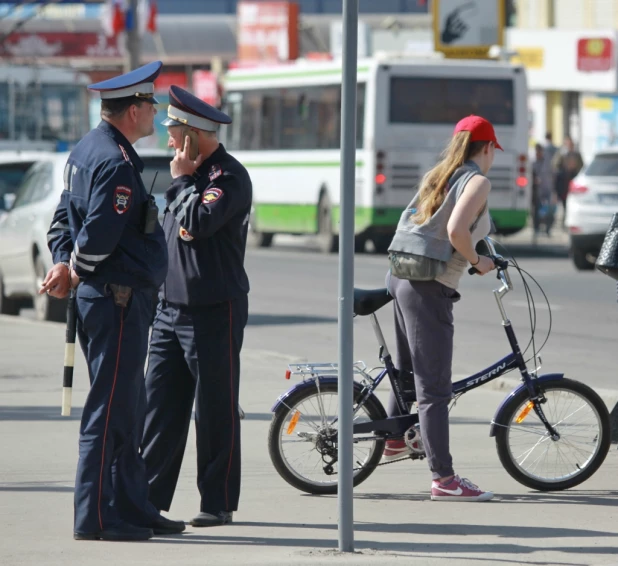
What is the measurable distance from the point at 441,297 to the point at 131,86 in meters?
1.81

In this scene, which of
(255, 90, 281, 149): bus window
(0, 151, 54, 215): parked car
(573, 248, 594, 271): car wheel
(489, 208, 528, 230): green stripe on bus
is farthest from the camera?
(255, 90, 281, 149): bus window

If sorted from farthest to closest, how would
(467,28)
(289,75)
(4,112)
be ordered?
(467,28) < (289,75) < (4,112)

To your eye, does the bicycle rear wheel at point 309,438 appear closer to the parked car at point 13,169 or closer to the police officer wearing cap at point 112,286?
the police officer wearing cap at point 112,286

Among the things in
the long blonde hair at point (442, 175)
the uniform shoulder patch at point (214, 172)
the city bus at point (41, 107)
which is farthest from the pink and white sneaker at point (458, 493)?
the city bus at point (41, 107)

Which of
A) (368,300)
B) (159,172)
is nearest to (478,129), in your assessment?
(368,300)

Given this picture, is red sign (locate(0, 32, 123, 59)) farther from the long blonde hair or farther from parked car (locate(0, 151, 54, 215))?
the long blonde hair

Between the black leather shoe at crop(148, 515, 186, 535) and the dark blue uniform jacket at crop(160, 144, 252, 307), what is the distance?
88 cm

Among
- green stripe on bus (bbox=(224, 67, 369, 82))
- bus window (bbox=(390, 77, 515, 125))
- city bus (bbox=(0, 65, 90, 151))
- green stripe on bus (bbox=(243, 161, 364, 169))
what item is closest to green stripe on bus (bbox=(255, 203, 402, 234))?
green stripe on bus (bbox=(243, 161, 364, 169))

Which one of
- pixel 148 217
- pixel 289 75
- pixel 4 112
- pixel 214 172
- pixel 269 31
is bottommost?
pixel 4 112

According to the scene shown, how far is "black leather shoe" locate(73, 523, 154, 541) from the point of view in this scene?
229 inches

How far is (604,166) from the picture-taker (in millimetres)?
20781

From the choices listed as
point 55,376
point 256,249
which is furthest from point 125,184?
point 256,249

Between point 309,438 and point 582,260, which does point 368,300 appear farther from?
point 582,260

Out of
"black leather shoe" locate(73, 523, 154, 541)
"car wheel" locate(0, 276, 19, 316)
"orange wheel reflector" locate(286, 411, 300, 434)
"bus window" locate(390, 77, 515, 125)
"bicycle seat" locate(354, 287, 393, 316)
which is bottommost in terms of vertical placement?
"car wheel" locate(0, 276, 19, 316)
